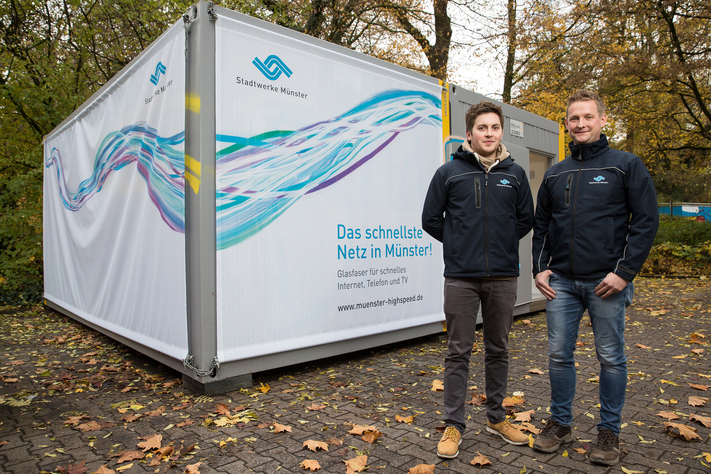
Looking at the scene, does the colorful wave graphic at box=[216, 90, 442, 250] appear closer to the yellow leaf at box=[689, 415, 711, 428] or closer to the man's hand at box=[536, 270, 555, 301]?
the man's hand at box=[536, 270, 555, 301]

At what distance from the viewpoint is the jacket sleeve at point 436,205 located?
2.92m

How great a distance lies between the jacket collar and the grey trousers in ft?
2.65

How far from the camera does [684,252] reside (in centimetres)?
1241

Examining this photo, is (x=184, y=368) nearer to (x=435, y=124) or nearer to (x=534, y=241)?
(x=534, y=241)

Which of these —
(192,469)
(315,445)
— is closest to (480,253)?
(315,445)

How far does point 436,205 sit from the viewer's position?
2.94 metres

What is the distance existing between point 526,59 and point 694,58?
20.4 feet

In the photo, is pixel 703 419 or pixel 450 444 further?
pixel 703 419

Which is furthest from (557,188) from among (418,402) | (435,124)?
(435,124)

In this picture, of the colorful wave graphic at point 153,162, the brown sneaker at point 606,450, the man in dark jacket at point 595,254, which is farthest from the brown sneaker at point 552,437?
the colorful wave graphic at point 153,162

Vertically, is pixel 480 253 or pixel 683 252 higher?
pixel 480 253

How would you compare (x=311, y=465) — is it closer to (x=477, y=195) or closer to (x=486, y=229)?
(x=486, y=229)

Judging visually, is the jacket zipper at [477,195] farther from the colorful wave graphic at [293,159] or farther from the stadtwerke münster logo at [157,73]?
the stadtwerke münster logo at [157,73]

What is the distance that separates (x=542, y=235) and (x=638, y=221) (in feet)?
1.74
